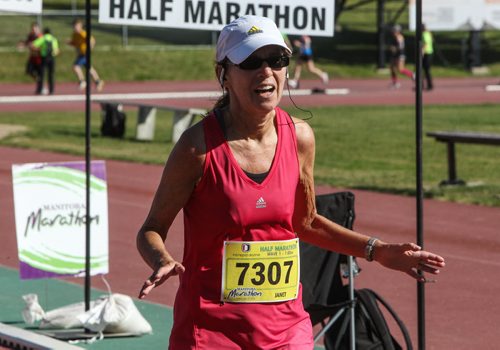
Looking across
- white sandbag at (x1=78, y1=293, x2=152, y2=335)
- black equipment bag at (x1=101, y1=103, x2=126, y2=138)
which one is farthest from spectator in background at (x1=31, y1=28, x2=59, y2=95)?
white sandbag at (x1=78, y1=293, x2=152, y2=335)

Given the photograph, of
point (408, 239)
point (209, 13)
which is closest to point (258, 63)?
point (209, 13)

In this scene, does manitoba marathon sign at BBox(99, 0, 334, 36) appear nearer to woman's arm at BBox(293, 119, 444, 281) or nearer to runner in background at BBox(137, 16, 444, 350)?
woman's arm at BBox(293, 119, 444, 281)

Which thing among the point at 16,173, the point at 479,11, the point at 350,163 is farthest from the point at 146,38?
the point at 16,173

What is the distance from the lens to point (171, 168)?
427cm

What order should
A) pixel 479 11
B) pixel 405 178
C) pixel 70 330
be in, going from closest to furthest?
pixel 70 330
pixel 405 178
pixel 479 11

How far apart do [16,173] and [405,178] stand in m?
9.06

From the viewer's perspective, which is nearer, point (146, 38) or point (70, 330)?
point (70, 330)

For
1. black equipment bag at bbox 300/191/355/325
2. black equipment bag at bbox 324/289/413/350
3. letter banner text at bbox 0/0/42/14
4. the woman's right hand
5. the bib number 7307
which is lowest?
black equipment bag at bbox 324/289/413/350

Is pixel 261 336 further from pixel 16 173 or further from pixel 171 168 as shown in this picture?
pixel 16 173

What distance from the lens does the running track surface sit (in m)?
8.63

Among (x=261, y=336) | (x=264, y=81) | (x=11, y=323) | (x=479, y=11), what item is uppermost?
(x=479, y=11)

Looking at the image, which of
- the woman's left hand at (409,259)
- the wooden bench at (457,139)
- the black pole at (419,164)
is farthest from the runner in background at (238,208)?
the wooden bench at (457,139)

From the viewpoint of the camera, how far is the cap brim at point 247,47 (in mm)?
4220

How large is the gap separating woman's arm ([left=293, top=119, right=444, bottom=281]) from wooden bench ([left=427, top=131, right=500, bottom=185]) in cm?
1011
